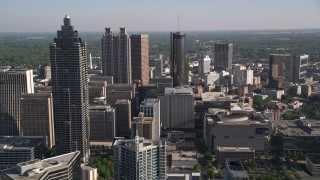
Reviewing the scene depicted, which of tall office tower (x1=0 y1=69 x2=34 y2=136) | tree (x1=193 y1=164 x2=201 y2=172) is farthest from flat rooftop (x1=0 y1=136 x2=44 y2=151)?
tree (x1=193 y1=164 x2=201 y2=172)

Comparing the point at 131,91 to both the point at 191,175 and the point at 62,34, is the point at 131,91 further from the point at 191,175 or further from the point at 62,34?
the point at 191,175

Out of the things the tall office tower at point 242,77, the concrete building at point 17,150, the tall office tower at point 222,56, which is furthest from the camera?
the tall office tower at point 222,56

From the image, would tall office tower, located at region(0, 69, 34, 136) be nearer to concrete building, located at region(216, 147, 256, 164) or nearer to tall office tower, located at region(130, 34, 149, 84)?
concrete building, located at region(216, 147, 256, 164)

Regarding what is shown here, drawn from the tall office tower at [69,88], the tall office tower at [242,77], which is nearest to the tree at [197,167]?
the tall office tower at [69,88]

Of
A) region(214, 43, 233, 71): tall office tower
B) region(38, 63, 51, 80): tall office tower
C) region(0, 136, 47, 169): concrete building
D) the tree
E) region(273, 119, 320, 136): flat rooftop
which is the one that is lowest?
the tree

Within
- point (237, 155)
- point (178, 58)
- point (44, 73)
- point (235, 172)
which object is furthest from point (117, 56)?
point (235, 172)

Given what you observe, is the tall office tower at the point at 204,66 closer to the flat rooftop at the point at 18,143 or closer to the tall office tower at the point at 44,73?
the tall office tower at the point at 44,73

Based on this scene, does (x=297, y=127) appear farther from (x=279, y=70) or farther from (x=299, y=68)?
(x=299, y=68)
